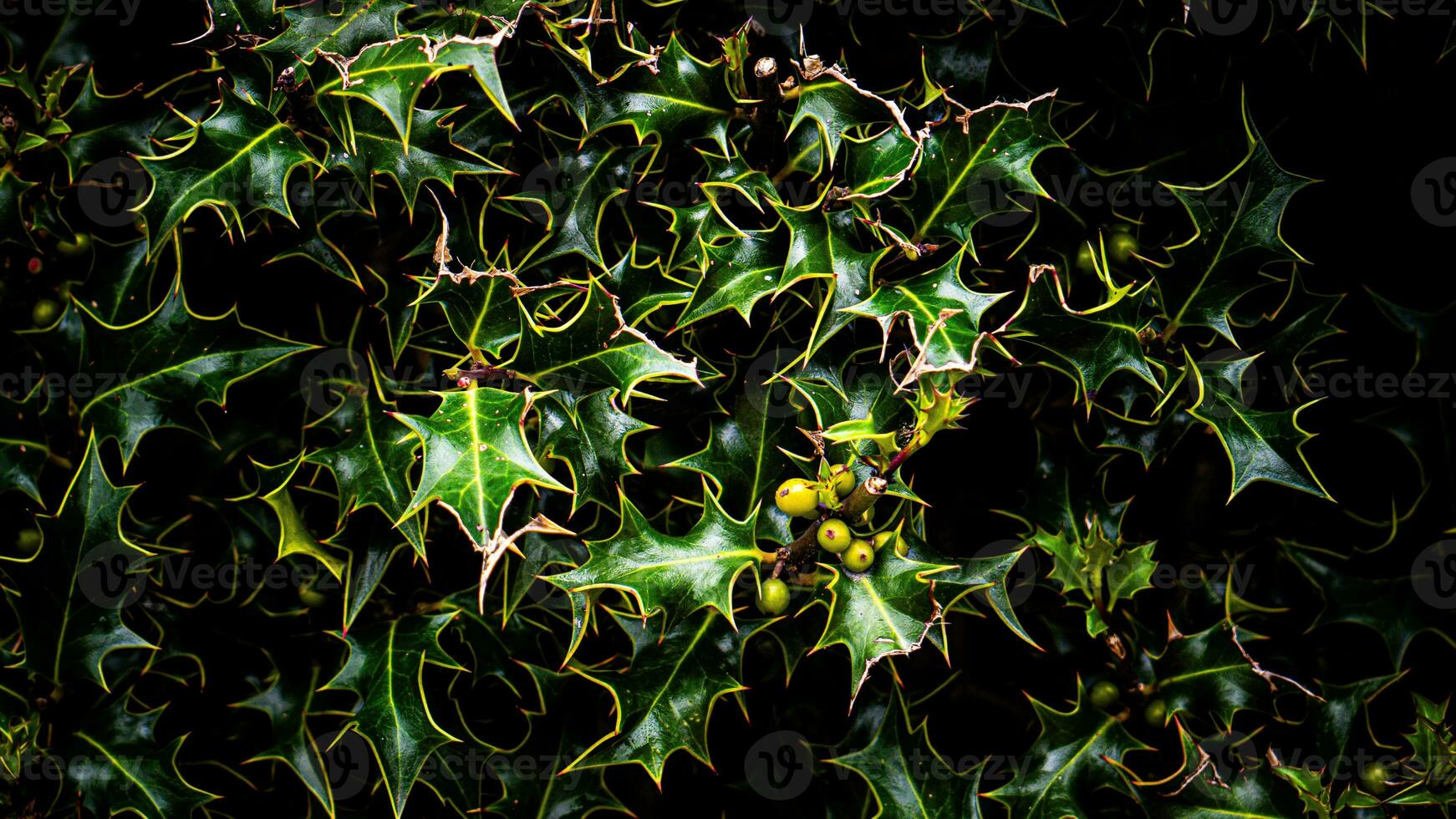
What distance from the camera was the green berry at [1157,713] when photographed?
1.47 meters

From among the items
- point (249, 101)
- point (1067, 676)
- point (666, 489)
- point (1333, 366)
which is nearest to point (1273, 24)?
point (1333, 366)

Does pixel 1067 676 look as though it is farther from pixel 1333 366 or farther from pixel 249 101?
pixel 249 101

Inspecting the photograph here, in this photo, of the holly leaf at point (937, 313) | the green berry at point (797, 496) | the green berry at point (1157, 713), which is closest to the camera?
the holly leaf at point (937, 313)

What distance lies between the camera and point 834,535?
118 centimetres

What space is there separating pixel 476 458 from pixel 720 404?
0.43 metres

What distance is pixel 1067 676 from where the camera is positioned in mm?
1540

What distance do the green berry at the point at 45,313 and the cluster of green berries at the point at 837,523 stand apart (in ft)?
4.13

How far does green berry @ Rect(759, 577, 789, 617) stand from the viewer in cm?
128
